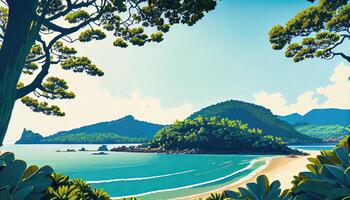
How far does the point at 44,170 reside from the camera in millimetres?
3623

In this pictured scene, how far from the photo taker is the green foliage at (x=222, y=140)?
79894 millimetres

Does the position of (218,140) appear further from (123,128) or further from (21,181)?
(123,128)

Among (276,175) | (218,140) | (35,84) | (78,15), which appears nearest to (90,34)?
(78,15)

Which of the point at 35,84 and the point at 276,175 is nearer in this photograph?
the point at 35,84

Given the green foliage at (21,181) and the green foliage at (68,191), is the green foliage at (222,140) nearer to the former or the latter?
the green foliage at (68,191)

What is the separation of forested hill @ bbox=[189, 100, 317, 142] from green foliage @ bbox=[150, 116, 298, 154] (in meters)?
51.9

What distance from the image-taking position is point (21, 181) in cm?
336

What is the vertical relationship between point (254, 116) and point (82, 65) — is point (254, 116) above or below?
above

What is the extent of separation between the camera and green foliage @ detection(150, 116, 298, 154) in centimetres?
7989

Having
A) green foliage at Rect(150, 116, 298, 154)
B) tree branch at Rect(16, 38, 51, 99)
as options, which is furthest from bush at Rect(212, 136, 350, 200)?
green foliage at Rect(150, 116, 298, 154)

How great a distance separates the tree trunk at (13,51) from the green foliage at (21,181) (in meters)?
7.11

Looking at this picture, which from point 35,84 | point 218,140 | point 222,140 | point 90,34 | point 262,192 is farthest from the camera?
point 218,140

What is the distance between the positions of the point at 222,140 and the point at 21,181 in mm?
79859

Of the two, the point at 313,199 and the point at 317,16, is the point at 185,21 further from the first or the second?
the point at 313,199
